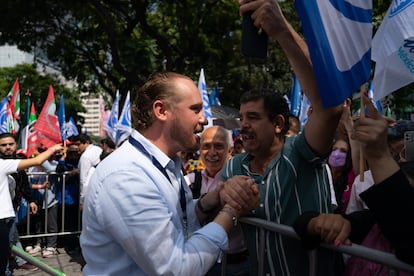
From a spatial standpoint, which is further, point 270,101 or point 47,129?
point 47,129

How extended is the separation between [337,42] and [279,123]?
2.03 feet

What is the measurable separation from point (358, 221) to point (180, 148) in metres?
0.83

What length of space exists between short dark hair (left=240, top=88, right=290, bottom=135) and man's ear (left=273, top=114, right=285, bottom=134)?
0.05 ft

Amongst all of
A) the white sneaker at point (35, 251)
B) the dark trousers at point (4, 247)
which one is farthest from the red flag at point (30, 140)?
the dark trousers at point (4, 247)

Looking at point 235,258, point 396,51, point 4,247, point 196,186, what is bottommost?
point 4,247

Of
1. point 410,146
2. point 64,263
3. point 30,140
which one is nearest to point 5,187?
point 64,263

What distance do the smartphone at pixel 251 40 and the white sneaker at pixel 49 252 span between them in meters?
6.77

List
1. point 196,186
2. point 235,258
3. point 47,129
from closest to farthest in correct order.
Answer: point 235,258 < point 196,186 < point 47,129

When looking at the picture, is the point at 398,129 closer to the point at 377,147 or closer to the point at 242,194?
the point at 242,194

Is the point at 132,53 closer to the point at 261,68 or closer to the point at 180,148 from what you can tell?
the point at 261,68

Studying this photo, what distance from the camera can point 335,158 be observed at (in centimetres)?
454

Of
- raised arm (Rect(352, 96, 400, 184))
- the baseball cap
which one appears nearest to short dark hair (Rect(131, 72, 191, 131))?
raised arm (Rect(352, 96, 400, 184))

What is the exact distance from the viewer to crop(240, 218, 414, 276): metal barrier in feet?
5.44

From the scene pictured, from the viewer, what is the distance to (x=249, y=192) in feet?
6.91
